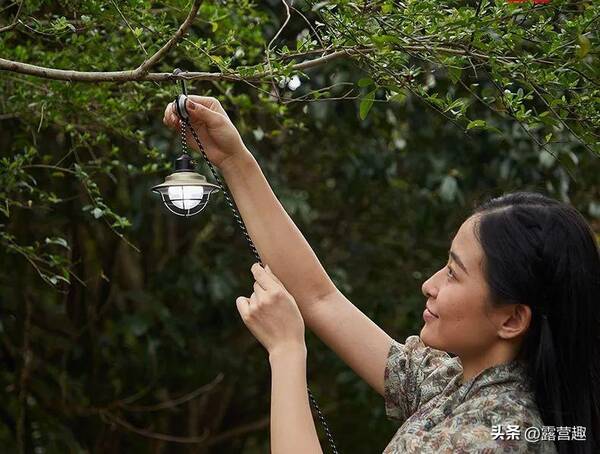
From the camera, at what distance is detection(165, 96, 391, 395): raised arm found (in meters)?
1.95

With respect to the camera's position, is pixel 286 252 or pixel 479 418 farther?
pixel 286 252

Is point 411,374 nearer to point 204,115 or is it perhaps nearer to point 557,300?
point 557,300

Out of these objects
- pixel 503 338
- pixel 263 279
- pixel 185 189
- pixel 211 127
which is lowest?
pixel 503 338

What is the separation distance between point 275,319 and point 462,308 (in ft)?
0.94

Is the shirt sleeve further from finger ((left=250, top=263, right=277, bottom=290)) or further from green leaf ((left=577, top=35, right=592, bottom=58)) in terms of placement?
green leaf ((left=577, top=35, right=592, bottom=58))

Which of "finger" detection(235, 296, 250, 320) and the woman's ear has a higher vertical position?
"finger" detection(235, 296, 250, 320)

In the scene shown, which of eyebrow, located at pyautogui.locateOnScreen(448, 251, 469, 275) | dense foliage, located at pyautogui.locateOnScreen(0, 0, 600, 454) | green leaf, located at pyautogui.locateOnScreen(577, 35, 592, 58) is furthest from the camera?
dense foliage, located at pyautogui.locateOnScreen(0, 0, 600, 454)

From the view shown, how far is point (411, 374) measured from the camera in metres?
1.89

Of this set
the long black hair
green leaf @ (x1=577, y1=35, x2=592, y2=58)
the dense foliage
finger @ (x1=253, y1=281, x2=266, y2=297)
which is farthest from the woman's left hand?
the dense foliage

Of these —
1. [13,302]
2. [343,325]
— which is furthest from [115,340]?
[343,325]

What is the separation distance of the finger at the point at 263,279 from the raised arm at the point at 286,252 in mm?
190

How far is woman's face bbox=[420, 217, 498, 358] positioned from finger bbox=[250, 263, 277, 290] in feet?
0.81

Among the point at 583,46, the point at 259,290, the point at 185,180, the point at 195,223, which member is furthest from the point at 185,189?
the point at 195,223

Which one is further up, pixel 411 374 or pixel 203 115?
pixel 203 115
